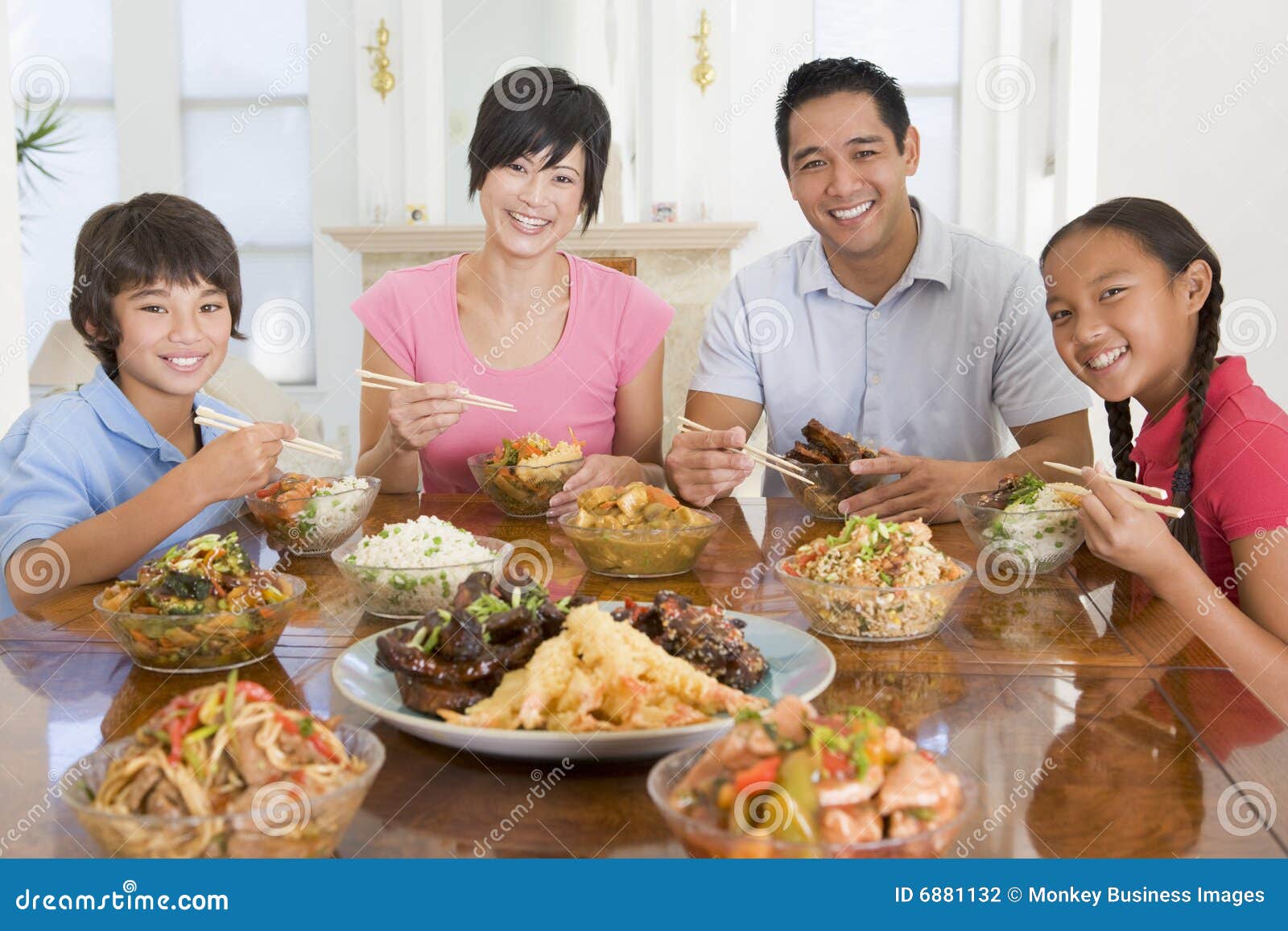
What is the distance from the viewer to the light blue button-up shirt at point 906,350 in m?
2.76

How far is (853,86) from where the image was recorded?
2688 millimetres

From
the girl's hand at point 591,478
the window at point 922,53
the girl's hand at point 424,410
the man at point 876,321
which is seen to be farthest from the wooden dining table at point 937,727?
the window at point 922,53

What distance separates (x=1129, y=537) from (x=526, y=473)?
109 centimetres

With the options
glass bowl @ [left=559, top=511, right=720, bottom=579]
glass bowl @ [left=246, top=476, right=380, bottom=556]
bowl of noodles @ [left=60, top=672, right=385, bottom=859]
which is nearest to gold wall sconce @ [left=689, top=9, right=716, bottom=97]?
glass bowl @ [left=246, top=476, right=380, bottom=556]

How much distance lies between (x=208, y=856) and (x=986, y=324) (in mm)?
2449

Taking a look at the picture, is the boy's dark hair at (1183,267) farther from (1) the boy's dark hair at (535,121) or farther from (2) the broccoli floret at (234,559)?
(2) the broccoli floret at (234,559)

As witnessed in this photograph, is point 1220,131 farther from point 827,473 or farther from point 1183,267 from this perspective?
point 827,473

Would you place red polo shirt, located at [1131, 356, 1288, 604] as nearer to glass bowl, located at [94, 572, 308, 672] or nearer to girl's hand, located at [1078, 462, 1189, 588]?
girl's hand, located at [1078, 462, 1189, 588]

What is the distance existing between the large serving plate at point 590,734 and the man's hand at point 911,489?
79cm

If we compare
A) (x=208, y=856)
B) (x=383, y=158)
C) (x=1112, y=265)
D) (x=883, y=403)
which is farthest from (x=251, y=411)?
(x=208, y=856)

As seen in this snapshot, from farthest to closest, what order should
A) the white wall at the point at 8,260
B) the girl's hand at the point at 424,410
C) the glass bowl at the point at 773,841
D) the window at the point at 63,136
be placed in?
the window at the point at 63,136, the white wall at the point at 8,260, the girl's hand at the point at 424,410, the glass bowl at the point at 773,841

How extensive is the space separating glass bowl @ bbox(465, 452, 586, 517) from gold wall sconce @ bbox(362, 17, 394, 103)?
14.3ft

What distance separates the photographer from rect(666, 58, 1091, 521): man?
8.84ft

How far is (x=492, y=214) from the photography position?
279 centimetres
